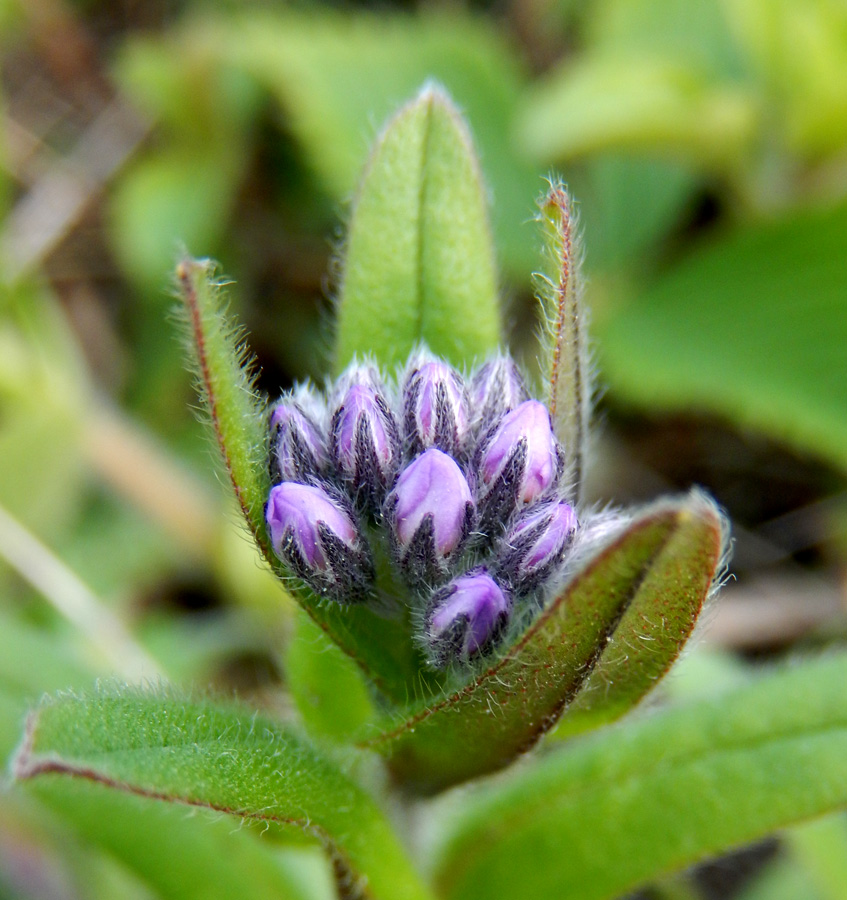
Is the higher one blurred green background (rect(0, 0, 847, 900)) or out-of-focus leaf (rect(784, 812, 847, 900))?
blurred green background (rect(0, 0, 847, 900))

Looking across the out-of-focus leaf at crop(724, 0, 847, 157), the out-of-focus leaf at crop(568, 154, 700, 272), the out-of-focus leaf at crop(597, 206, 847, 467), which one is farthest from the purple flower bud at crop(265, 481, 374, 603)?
the out-of-focus leaf at crop(568, 154, 700, 272)

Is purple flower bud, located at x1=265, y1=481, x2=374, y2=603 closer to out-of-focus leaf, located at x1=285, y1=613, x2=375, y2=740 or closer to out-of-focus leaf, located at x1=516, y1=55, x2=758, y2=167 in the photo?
out-of-focus leaf, located at x1=285, y1=613, x2=375, y2=740

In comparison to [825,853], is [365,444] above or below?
above

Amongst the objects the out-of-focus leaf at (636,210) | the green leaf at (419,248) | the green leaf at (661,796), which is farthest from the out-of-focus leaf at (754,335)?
the green leaf at (419,248)

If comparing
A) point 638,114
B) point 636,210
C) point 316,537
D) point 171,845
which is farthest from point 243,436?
point 636,210

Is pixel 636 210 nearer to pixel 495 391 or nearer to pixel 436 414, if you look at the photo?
pixel 495 391

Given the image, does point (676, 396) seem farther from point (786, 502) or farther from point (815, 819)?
point (815, 819)

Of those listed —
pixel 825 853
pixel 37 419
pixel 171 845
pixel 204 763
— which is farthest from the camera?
pixel 37 419
